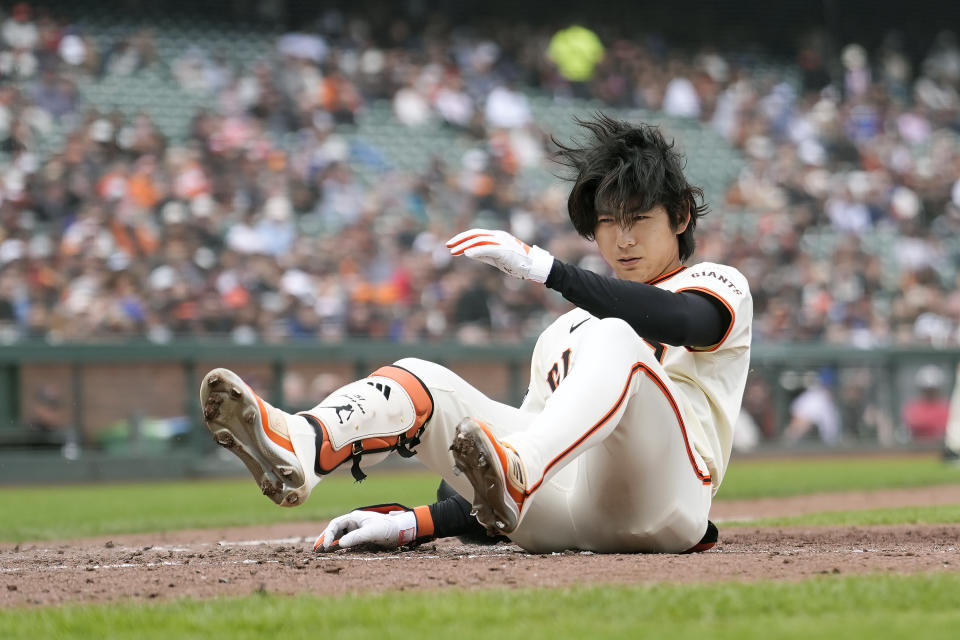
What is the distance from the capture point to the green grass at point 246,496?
6716mm

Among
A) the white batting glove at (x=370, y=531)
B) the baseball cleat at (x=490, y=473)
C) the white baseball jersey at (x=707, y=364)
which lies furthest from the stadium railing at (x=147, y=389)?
the baseball cleat at (x=490, y=473)

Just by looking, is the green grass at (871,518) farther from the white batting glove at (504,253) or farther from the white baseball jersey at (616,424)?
the white batting glove at (504,253)

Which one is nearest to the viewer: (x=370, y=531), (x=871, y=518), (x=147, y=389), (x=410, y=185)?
(x=370, y=531)

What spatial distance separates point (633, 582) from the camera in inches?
114

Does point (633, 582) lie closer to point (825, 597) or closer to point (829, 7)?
point (825, 597)

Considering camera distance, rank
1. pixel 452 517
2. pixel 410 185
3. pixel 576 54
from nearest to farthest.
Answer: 1. pixel 452 517
2. pixel 410 185
3. pixel 576 54

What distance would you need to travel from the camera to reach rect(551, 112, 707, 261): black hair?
363 centimetres

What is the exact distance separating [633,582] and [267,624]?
888 mm

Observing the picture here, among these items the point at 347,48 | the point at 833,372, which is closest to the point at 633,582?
the point at 833,372

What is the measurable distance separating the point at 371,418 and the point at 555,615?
3.15 ft

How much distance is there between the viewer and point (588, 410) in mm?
3113

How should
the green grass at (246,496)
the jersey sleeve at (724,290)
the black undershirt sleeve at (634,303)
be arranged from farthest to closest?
the green grass at (246,496) < the jersey sleeve at (724,290) < the black undershirt sleeve at (634,303)

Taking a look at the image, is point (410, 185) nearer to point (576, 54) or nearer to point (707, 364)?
point (576, 54)

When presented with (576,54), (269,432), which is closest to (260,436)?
(269,432)
